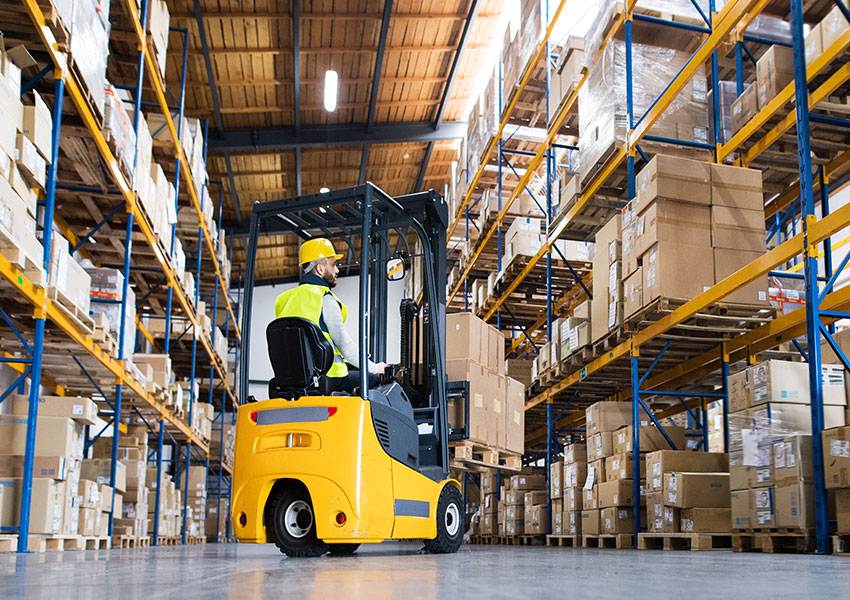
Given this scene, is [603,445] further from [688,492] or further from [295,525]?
[295,525]

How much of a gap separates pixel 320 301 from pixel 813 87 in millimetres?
4338

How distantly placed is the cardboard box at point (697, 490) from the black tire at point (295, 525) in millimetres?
3105

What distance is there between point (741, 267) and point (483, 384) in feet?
7.51

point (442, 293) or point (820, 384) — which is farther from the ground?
point (442, 293)

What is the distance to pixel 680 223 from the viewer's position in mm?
6992

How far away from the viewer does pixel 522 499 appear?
12.8m

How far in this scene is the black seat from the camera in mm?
4945

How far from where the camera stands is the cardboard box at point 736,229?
7039 millimetres

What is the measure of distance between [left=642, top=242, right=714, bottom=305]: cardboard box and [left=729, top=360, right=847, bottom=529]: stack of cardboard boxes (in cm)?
92

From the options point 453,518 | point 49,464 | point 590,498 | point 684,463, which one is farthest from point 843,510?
point 49,464

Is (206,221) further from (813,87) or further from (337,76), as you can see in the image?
(813,87)

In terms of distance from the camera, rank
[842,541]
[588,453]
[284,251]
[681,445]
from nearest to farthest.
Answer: [842,541] → [681,445] → [588,453] → [284,251]

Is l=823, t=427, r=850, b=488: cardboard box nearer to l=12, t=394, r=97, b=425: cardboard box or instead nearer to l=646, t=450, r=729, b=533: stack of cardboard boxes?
l=646, t=450, r=729, b=533: stack of cardboard boxes

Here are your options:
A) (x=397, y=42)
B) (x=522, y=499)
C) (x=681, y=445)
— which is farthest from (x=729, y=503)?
(x=397, y=42)
